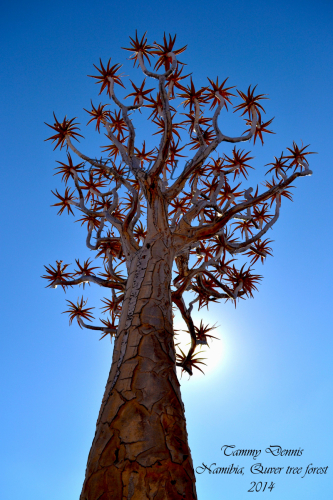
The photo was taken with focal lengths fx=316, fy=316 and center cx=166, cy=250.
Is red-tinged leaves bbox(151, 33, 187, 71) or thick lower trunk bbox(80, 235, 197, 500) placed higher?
red-tinged leaves bbox(151, 33, 187, 71)

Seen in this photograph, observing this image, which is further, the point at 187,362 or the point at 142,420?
the point at 187,362

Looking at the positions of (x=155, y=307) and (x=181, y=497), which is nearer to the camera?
(x=181, y=497)

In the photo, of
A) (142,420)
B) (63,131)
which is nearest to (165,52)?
(63,131)

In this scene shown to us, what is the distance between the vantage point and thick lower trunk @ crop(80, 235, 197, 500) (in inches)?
72.2

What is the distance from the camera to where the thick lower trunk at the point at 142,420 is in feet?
6.02

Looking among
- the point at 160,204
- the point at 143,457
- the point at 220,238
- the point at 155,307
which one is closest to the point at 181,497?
the point at 143,457

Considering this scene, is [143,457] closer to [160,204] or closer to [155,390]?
[155,390]

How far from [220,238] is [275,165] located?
202cm

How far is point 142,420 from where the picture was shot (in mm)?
2119

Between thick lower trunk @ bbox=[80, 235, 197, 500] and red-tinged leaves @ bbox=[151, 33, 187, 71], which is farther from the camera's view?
red-tinged leaves @ bbox=[151, 33, 187, 71]

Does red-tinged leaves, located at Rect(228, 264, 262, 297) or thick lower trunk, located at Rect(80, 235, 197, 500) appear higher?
red-tinged leaves, located at Rect(228, 264, 262, 297)

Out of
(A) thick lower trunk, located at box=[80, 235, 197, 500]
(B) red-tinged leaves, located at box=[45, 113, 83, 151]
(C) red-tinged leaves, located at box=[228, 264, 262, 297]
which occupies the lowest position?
(A) thick lower trunk, located at box=[80, 235, 197, 500]

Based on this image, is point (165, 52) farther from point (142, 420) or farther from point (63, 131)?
point (142, 420)

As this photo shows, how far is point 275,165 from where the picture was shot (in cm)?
612
